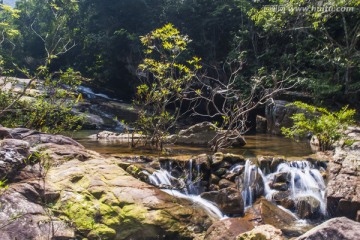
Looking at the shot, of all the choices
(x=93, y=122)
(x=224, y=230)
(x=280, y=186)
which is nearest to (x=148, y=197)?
(x=224, y=230)

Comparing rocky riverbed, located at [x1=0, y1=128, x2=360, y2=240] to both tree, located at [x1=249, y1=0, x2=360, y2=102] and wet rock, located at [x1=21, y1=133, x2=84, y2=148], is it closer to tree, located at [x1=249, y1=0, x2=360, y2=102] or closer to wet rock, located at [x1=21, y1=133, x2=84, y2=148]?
wet rock, located at [x1=21, y1=133, x2=84, y2=148]

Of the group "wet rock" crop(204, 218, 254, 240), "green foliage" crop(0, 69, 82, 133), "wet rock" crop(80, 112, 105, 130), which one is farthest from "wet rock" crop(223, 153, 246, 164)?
"wet rock" crop(80, 112, 105, 130)

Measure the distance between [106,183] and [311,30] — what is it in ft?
51.9

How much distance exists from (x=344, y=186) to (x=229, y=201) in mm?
2615

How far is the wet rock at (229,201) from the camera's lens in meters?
7.93

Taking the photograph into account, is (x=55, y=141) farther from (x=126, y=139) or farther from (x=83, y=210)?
(x=126, y=139)

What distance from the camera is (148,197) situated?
6.88 metres

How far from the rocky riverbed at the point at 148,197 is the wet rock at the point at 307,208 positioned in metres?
0.02

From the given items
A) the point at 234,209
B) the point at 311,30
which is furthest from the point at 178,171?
the point at 311,30

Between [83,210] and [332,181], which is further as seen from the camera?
[332,181]

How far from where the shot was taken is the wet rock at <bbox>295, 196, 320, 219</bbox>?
818cm

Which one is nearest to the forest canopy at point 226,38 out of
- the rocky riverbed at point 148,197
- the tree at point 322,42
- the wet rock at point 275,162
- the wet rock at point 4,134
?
the tree at point 322,42

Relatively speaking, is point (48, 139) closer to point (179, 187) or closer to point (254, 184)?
point (179, 187)

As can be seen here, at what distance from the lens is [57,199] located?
241 inches
